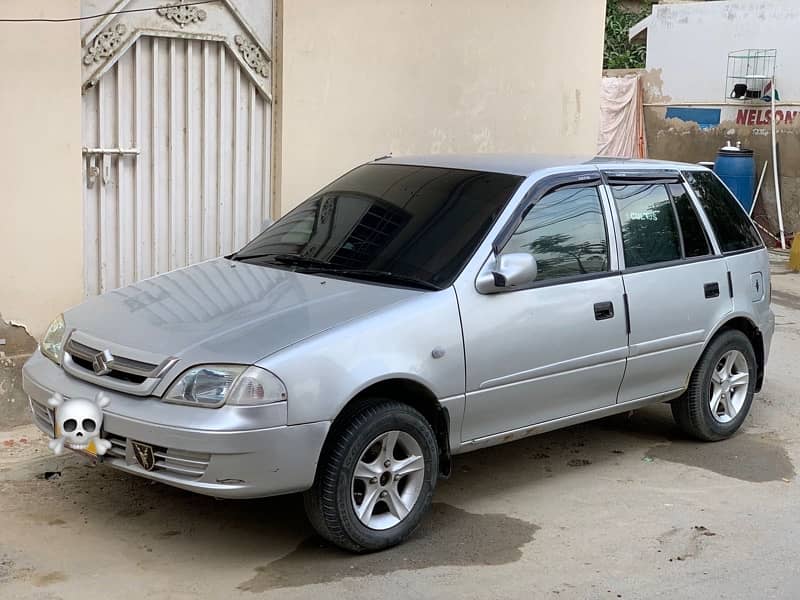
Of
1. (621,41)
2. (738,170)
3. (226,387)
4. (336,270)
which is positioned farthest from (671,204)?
(621,41)

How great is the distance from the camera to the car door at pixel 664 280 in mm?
5918

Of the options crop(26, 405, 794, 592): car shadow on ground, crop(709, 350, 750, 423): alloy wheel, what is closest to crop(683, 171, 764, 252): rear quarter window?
crop(709, 350, 750, 423): alloy wheel

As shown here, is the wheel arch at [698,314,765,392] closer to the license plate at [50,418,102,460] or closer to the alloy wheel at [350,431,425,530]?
the alloy wheel at [350,431,425,530]

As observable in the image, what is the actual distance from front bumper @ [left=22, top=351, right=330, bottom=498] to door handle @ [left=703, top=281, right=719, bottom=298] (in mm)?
2821

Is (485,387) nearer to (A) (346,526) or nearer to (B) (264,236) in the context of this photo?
(A) (346,526)

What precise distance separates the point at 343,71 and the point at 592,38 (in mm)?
3334

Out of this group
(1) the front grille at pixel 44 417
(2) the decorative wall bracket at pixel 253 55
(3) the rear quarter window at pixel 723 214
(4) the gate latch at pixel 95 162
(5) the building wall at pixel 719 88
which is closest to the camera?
(1) the front grille at pixel 44 417

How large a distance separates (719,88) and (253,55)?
36.0 ft

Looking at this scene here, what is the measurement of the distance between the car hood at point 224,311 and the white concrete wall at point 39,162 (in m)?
1.61

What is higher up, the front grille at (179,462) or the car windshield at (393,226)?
the car windshield at (393,226)

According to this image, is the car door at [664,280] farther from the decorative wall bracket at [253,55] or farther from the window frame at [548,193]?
the decorative wall bracket at [253,55]

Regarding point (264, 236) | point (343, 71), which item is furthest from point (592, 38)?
point (264, 236)

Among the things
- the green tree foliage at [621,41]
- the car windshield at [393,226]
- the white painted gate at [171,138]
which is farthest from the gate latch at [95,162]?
the green tree foliage at [621,41]

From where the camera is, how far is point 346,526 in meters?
4.63
